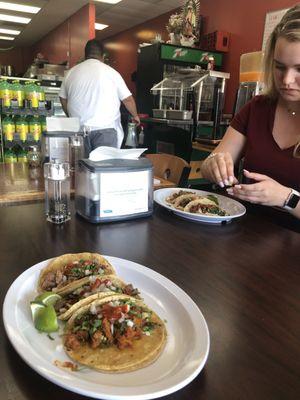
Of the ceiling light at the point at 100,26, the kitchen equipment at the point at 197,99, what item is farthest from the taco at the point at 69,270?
the ceiling light at the point at 100,26

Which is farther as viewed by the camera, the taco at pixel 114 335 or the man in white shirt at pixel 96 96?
the man in white shirt at pixel 96 96

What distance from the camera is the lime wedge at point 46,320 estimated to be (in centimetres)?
56

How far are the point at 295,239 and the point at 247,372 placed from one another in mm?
630

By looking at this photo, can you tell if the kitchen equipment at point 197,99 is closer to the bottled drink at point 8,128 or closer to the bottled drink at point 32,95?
the bottled drink at point 32,95

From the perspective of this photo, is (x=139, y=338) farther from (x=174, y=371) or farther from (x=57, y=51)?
(x=57, y=51)

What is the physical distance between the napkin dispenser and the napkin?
26mm

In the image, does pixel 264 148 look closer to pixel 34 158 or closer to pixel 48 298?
pixel 48 298

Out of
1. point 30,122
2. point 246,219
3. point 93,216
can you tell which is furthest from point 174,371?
point 30,122

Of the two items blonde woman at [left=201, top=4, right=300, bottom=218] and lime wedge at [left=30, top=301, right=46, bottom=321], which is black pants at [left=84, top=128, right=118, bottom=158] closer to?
blonde woman at [left=201, top=4, right=300, bottom=218]

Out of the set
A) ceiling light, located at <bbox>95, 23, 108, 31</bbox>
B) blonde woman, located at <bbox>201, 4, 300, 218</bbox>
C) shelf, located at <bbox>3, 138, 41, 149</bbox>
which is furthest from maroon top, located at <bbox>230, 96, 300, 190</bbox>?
ceiling light, located at <bbox>95, 23, 108, 31</bbox>

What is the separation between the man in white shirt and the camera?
3.12m

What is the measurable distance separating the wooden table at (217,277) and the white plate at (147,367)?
0.03m

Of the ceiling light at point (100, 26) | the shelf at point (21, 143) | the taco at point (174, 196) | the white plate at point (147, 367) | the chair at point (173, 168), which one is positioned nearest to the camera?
the white plate at point (147, 367)

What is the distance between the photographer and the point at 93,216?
3.47ft
